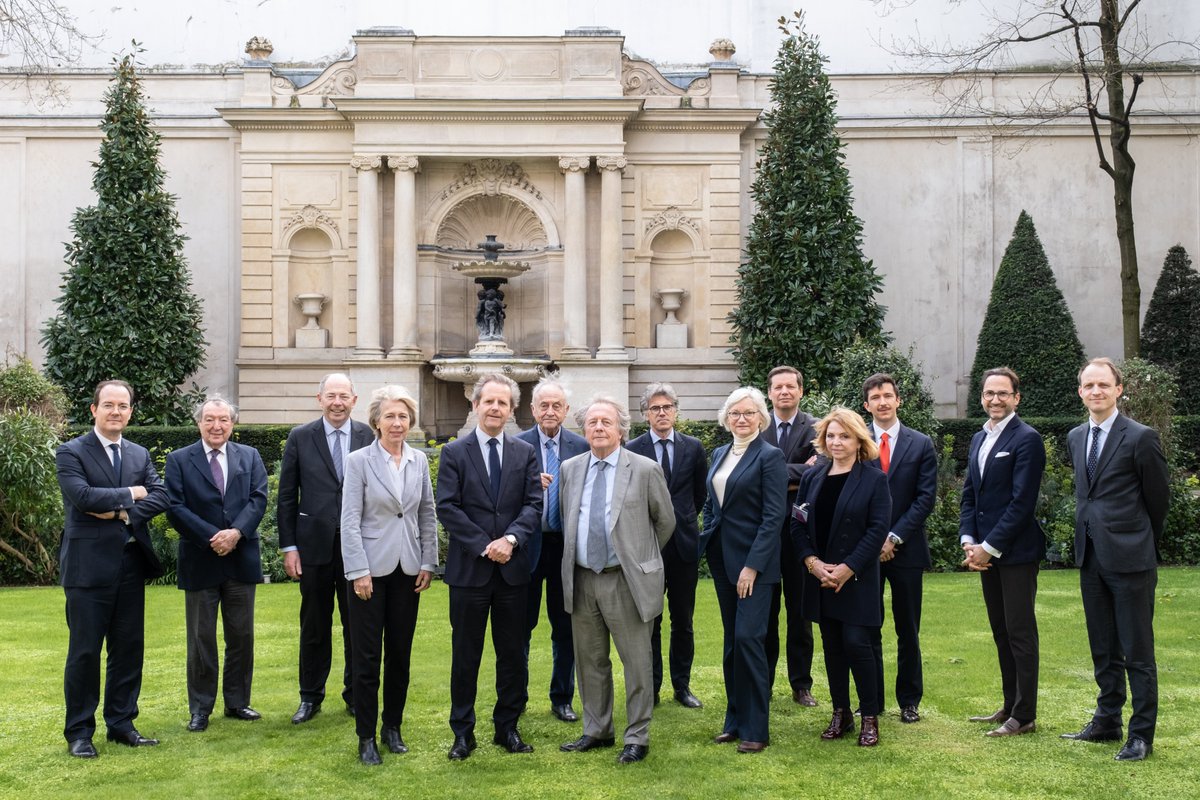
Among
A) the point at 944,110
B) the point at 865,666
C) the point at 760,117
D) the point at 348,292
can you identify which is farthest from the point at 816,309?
the point at 865,666

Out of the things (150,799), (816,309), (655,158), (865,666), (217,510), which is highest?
(655,158)

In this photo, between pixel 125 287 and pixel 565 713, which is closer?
pixel 565 713

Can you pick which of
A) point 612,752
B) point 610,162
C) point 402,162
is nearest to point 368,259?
point 402,162

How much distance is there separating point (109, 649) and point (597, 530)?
2692mm

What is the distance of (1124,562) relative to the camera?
6125mm

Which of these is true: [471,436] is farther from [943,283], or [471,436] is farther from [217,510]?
[943,283]

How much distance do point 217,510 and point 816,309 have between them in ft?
45.3

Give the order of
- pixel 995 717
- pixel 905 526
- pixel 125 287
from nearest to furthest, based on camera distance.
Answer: pixel 995 717 → pixel 905 526 → pixel 125 287

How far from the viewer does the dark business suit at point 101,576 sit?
6203 millimetres

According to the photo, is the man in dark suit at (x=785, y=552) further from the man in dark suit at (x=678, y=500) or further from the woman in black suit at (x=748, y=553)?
the woman in black suit at (x=748, y=553)

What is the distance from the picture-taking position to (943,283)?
72.7 feet

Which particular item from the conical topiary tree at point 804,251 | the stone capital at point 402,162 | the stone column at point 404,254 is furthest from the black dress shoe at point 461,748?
the stone capital at point 402,162

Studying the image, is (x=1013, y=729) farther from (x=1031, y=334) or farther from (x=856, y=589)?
(x=1031, y=334)

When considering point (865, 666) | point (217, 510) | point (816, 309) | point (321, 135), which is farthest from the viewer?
point (321, 135)
